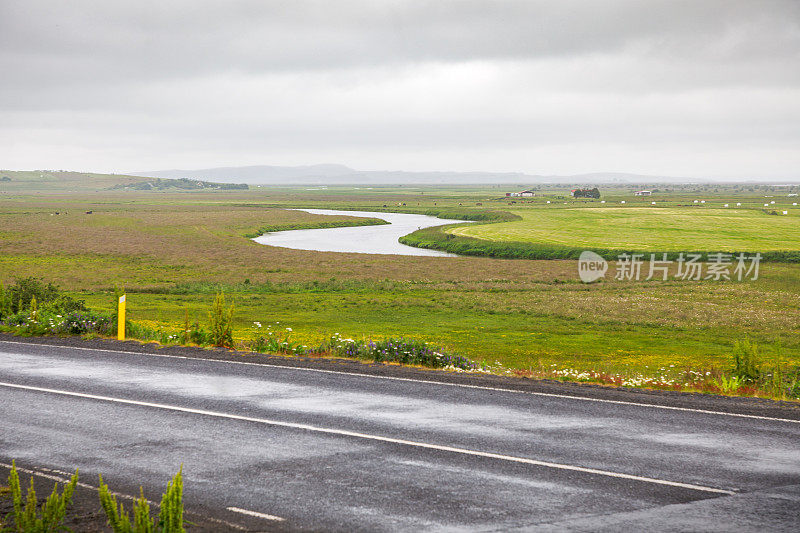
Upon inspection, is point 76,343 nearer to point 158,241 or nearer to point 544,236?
point 158,241

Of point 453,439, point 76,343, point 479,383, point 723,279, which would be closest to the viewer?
point 453,439

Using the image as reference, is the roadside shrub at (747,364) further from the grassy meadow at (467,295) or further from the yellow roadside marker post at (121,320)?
the yellow roadside marker post at (121,320)

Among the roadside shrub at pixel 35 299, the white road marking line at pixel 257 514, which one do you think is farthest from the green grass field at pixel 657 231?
the white road marking line at pixel 257 514

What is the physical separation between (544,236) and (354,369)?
227ft

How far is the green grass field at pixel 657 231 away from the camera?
72312 millimetres

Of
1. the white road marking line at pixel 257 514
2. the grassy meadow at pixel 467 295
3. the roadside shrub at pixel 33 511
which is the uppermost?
the roadside shrub at pixel 33 511

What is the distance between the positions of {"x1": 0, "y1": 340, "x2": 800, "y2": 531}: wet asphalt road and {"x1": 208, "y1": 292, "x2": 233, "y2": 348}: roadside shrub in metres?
4.51

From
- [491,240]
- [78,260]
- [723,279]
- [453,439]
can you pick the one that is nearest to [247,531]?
[453,439]

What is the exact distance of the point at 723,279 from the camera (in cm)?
5150

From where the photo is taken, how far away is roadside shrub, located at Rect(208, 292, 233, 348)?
2022 cm

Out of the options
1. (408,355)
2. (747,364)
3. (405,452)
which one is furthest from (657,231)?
(405,452)

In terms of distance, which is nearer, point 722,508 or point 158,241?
point 722,508

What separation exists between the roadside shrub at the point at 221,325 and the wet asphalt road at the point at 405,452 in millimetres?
4511

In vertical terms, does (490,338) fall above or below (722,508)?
below
